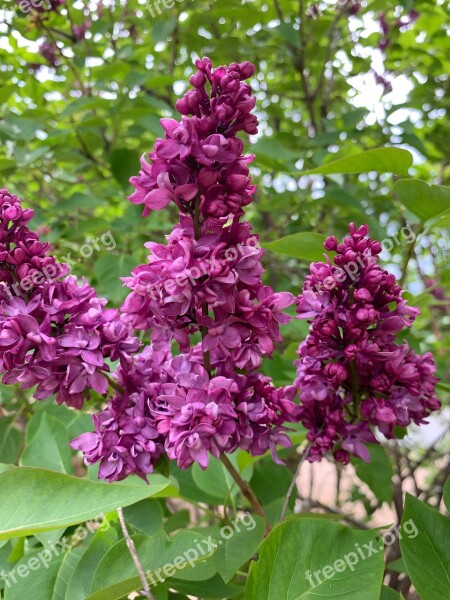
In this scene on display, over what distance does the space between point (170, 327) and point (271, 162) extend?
1.40m

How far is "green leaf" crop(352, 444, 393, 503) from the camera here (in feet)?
4.48

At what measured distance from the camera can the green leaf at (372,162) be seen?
1270 millimetres

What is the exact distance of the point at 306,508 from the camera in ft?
6.50

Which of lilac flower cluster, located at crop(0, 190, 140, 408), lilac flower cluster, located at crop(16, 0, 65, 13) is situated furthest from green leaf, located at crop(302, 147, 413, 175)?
lilac flower cluster, located at crop(16, 0, 65, 13)

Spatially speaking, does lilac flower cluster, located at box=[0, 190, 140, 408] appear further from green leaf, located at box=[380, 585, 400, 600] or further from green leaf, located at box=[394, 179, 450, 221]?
green leaf, located at box=[394, 179, 450, 221]

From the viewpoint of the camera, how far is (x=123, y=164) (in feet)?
7.63

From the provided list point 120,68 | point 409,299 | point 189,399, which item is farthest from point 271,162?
point 189,399

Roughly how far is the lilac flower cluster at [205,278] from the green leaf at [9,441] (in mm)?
1006

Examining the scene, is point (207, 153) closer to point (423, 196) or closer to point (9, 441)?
point (423, 196)

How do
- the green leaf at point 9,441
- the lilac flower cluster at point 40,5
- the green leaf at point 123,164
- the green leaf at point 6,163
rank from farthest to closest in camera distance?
the green leaf at point 123,164 → the lilac flower cluster at point 40,5 → the green leaf at point 6,163 → the green leaf at point 9,441

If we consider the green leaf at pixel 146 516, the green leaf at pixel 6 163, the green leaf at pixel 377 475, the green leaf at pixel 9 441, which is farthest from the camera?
the green leaf at pixel 6 163

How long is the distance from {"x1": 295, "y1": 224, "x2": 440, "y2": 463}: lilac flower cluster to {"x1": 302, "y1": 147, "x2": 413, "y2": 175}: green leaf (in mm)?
275

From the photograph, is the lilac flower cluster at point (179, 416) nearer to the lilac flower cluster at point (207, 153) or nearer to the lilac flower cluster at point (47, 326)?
the lilac flower cluster at point (47, 326)

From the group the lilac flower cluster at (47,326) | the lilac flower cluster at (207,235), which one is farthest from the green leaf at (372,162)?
the lilac flower cluster at (47,326)
